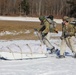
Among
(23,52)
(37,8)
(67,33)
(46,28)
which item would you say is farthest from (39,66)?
(37,8)

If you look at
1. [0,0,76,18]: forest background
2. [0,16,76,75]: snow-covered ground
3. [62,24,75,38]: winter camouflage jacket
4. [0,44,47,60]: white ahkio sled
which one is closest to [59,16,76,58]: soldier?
[62,24,75,38]: winter camouflage jacket

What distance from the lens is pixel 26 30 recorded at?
2855 centimetres

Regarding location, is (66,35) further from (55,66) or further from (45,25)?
(55,66)

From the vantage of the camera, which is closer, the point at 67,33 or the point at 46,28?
the point at 67,33

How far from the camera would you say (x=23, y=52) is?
12.5m

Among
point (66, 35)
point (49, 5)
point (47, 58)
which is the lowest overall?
point (49, 5)

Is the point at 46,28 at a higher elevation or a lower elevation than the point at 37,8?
higher

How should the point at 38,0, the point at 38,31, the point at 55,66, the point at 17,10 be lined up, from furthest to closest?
the point at 38,0, the point at 17,10, the point at 38,31, the point at 55,66

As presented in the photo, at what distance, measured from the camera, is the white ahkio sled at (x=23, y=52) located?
481 inches

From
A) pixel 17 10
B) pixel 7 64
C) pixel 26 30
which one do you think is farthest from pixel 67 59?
pixel 17 10

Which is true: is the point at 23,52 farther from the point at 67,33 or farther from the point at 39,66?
the point at 67,33

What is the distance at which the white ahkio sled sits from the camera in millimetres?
12227

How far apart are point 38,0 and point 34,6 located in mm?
5720

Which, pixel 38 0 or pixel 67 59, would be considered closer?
pixel 67 59
